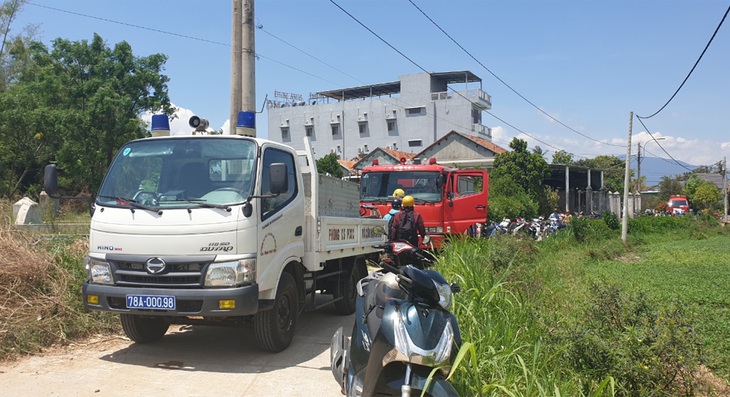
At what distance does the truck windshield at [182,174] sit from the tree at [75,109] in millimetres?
20527

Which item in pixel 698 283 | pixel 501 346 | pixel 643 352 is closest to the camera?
pixel 643 352

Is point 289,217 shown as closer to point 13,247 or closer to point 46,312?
point 46,312

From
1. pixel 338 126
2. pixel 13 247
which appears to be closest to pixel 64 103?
pixel 13 247

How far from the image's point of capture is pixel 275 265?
5477 mm

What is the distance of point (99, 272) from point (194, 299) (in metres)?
1.04

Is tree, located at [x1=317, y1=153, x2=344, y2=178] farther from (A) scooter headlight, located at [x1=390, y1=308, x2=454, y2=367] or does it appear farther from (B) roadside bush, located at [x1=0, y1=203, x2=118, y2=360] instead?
(A) scooter headlight, located at [x1=390, y1=308, x2=454, y2=367]

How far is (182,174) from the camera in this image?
18.3 feet

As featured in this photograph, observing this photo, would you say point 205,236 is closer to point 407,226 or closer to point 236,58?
point 407,226

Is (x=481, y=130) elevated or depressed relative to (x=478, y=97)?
depressed

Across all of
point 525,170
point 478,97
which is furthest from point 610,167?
point 525,170

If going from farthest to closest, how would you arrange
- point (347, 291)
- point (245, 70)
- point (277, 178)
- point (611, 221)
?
point (611, 221) < point (245, 70) < point (347, 291) < point (277, 178)

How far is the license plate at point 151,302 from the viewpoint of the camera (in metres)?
4.95

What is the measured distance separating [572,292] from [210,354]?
4293 millimetres

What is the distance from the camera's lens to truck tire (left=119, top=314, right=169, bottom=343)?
5.80 m
